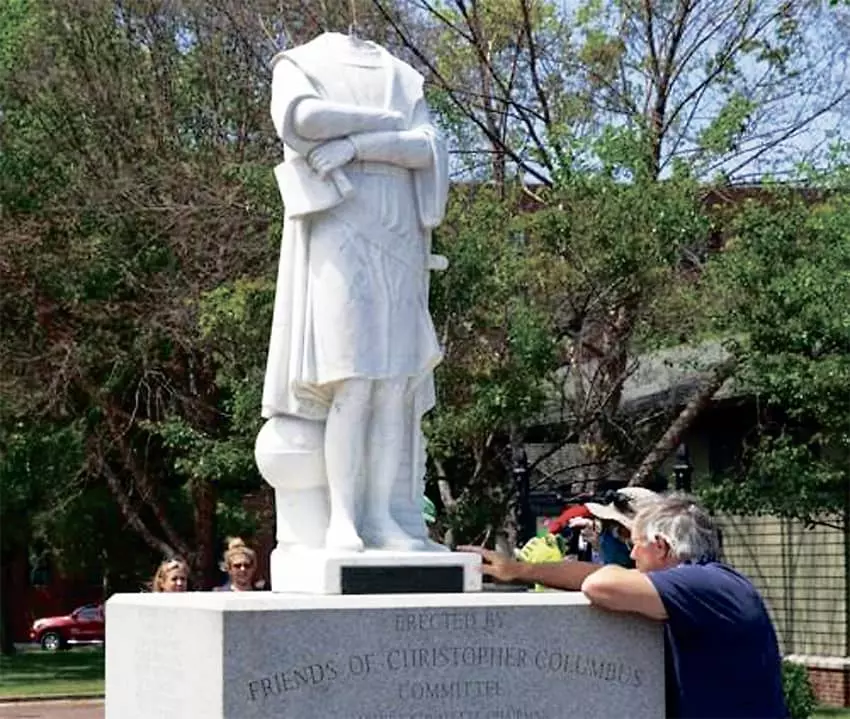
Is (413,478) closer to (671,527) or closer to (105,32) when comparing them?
(671,527)

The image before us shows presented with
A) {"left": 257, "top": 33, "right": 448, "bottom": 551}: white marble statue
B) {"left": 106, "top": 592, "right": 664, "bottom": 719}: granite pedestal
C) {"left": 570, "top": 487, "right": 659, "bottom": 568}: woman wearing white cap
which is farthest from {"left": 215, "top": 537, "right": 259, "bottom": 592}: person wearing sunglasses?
{"left": 106, "top": 592, "right": 664, "bottom": 719}: granite pedestal

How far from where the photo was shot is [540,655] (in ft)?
27.3

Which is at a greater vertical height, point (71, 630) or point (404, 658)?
point (404, 658)

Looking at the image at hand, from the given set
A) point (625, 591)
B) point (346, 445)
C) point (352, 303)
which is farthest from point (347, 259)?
point (625, 591)

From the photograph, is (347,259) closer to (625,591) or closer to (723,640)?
(625,591)

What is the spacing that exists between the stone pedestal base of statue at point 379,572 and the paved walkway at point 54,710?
14.5 m

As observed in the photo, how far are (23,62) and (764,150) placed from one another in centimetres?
1073

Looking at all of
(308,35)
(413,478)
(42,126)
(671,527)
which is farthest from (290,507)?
(42,126)

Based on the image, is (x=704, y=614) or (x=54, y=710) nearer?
(x=704, y=614)

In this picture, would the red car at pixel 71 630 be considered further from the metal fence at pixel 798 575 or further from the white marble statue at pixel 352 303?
the white marble statue at pixel 352 303

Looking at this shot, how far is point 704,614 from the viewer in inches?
282

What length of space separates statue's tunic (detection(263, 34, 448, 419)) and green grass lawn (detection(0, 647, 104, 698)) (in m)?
19.4

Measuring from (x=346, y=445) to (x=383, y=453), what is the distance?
206 mm

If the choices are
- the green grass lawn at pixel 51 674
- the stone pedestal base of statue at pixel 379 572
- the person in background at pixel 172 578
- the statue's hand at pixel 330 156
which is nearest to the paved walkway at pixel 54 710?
the green grass lawn at pixel 51 674
